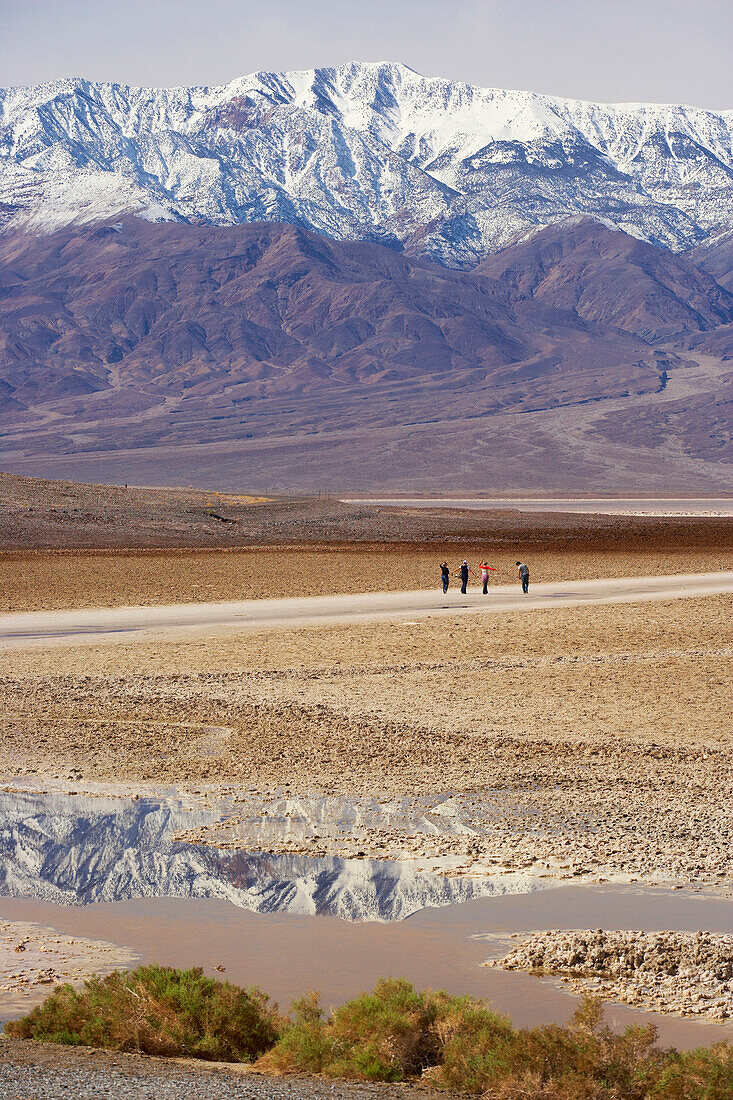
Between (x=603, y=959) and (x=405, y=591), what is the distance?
27.3 meters

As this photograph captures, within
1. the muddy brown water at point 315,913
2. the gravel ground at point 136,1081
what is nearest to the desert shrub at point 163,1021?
the gravel ground at point 136,1081

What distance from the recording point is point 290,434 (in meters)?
Result: 191

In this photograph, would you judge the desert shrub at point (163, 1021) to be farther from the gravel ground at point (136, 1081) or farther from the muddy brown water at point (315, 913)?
the muddy brown water at point (315, 913)

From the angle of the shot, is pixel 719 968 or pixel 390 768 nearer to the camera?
pixel 719 968

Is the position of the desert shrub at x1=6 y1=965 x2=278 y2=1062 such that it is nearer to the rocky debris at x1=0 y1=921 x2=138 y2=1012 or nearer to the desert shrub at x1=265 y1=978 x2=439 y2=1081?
the desert shrub at x1=265 y1=978 x2=439 y2=1081

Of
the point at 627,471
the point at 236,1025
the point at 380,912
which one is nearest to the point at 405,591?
the point at 380,912

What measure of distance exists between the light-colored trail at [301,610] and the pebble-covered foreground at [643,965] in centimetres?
1678

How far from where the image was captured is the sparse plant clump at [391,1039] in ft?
20.9

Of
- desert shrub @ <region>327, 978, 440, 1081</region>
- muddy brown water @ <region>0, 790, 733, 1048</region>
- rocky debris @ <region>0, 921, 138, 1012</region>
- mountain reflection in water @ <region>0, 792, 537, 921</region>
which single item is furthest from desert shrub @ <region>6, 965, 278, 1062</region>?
mountain reflection in water @ <region>0, 792, 537, 921</region>

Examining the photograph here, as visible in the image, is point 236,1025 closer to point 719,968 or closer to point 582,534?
point 719,968

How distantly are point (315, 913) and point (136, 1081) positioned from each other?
3.51 metres

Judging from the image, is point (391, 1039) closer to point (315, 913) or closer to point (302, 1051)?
point (302, 1051)

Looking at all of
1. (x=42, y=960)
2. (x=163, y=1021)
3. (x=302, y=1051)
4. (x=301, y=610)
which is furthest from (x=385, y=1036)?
(x=301, y=610)

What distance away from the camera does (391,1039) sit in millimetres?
6793
